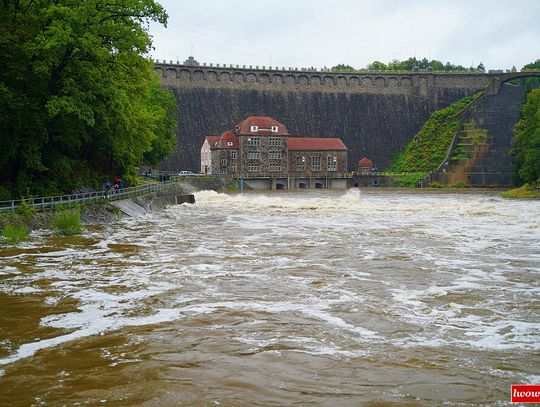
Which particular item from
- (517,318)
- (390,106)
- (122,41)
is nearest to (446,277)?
(517,318)

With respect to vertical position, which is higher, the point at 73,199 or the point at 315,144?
the point at 315,144

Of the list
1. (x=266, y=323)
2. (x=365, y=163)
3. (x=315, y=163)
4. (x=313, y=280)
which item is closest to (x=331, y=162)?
(x=315, y=163)

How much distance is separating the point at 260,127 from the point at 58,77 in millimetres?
77118

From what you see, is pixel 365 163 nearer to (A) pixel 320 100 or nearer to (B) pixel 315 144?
(B) pixel 315 144

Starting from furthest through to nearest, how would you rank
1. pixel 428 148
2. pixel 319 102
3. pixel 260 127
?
pixel 319 102, pixel 428 148, pixel 260 127

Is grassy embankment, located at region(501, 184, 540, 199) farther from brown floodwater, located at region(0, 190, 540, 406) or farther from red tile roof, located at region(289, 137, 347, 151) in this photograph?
red tile roof, located at region(289, 137, 347, 151)

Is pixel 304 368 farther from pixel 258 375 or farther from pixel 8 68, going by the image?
pixel 8 68

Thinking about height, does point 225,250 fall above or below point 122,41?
below

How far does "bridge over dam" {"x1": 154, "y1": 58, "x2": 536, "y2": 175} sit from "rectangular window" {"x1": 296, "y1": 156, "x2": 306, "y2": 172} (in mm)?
9503

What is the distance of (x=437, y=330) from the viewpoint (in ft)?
41.7

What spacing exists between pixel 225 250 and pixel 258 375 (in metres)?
15.1

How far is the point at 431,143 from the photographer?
117438 millimetres
